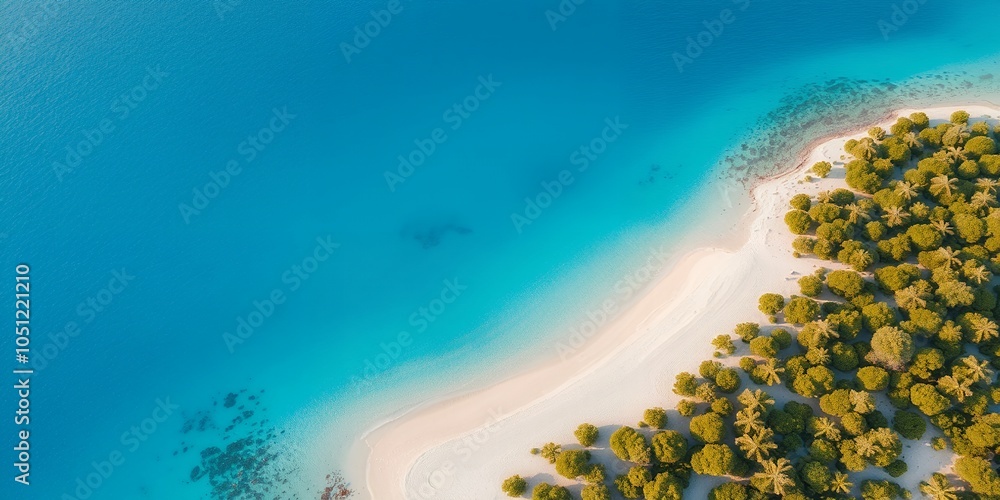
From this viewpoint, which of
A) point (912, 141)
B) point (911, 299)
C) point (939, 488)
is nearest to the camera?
point (939, 488)

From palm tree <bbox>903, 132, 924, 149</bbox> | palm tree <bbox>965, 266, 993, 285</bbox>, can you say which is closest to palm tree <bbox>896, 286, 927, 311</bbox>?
palm tree <bbox>965, 266, 993, 285</bbox>

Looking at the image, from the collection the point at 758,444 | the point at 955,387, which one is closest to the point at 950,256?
the point at 955,387

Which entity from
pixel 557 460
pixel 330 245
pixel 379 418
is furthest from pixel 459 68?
pixel 557 460

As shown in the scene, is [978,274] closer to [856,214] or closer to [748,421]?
[856,214]

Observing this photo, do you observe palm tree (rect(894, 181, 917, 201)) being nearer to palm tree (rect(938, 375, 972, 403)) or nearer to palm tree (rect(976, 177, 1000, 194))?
palm tree (rect(976, 177, 1000, 194))

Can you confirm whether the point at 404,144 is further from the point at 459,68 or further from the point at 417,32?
the point at 417,32

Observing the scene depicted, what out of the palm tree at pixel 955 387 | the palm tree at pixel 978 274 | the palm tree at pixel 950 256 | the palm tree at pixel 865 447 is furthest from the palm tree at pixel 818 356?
the palm tree at pixel 978 274
